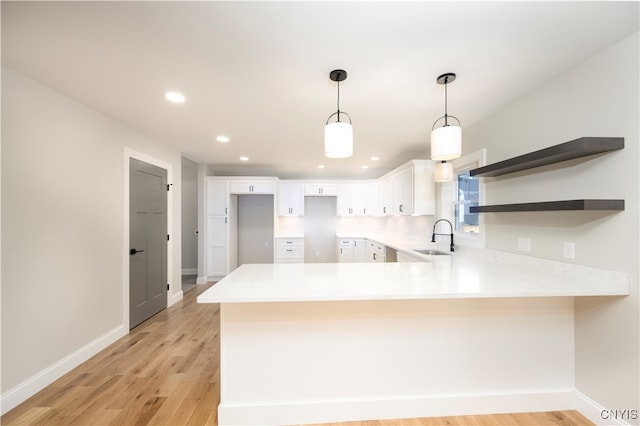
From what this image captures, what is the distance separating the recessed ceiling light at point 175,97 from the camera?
7.34 feet

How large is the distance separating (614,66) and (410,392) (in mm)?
2448

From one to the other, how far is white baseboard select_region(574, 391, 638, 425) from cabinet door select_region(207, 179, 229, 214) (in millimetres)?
5204

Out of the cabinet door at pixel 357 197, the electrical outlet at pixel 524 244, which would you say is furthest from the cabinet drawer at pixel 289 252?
the electrical outlet at pixel 524 244

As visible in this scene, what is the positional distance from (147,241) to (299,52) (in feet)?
10.2

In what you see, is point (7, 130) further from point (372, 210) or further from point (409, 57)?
point (372, 210)

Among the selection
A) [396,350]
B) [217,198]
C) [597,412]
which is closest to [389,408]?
[396,350]

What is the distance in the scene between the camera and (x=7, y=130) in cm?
184

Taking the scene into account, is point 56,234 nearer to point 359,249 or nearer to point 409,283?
point 409,283

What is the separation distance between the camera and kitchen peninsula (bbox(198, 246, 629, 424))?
1.71 metres

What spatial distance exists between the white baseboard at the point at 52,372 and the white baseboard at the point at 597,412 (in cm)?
397

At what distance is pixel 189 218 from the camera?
6.37 metres

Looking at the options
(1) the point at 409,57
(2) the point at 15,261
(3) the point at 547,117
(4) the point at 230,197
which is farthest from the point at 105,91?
(3) the point at 547,117

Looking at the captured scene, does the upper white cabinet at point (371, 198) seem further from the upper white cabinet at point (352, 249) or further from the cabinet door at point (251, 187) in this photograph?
the cabinet door at point (251, 187)

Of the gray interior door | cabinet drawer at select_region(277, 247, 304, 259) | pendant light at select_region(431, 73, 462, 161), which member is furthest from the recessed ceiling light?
cabinet drawer at select_region(277, 247, 304, 259)
